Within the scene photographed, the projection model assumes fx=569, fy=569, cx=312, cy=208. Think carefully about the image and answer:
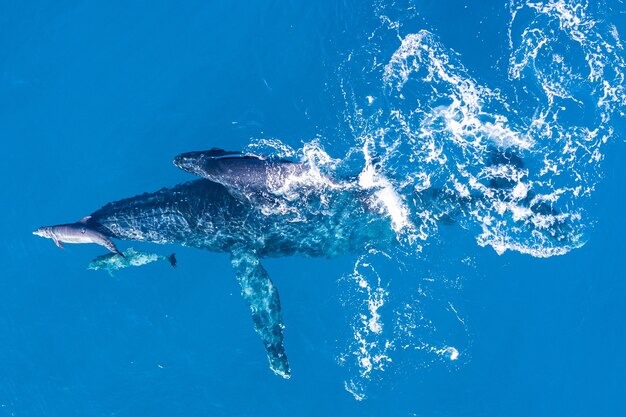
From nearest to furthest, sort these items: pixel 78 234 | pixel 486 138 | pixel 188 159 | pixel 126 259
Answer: pixel 188 159 → pixel 78 234 → pixel 486 138 → pixel 126 259

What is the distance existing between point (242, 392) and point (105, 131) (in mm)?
12718

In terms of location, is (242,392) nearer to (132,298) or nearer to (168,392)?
(168,392)

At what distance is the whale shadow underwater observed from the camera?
21031 mm

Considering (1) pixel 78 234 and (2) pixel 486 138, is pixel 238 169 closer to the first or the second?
(1) pixel 78 234

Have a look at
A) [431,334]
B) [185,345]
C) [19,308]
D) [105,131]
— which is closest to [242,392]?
[185,345]

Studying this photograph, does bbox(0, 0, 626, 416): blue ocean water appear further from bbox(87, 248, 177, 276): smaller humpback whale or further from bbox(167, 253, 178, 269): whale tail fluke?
bbox(167, 253, 178, 269): whale tail fluke

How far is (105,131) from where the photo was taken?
25.1 metres

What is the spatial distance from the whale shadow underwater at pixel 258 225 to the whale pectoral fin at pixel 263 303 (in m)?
0.04

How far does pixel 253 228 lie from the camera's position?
2153 cm

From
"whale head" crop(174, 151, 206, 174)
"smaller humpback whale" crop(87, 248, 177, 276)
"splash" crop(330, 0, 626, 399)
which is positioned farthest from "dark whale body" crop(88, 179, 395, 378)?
"whale head" crop(174, 151, 206, 174)

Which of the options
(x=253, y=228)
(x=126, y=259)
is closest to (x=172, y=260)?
(x=126, y=259)

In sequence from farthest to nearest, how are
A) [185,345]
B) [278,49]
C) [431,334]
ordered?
1. [278,49]
2. [185,345]
3. [431,334]

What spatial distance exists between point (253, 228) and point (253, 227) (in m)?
0.04

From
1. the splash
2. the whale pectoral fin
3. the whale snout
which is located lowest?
the whale pectoral fin
